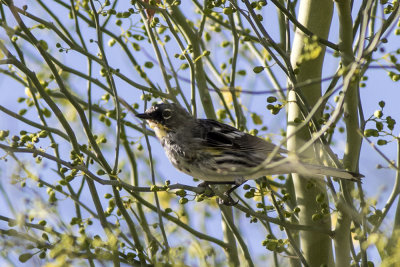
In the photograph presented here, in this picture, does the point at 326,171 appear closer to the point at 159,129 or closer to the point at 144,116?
the point at 144,116

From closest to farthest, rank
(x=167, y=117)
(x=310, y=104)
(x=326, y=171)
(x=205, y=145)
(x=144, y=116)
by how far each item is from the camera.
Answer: (x=326, y=171) < (x=310, y=104) < (x=144, y=116) < (x=205, y=145) < (x=167, y=117)

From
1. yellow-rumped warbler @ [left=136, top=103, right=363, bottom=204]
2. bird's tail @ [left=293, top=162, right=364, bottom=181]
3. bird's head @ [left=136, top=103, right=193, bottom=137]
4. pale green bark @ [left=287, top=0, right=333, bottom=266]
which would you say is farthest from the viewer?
bird's head @ [left=136, top=103, right=193, bottom=137]

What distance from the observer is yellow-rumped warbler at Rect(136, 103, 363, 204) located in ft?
21.7

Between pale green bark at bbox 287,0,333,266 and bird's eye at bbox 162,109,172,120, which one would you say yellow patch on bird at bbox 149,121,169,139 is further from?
pale green bark at bbox 287,0,333,266

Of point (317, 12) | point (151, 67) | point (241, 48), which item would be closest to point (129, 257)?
point (151, 67)

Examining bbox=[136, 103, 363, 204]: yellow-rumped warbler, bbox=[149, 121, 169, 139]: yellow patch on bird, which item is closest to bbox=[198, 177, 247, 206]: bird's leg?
bbox=[136, 103, 363, 204]: yellow-rumped warbler

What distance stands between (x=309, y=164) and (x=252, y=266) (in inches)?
40.3

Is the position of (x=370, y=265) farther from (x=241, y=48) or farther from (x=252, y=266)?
(x=241, y=48)

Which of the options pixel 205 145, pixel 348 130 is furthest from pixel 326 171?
pixel 205 145

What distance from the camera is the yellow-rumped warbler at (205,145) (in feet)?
21.7

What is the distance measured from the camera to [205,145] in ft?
22.7

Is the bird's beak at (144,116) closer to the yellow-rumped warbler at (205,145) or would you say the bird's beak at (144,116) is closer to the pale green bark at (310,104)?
the yellow-rumped warbler at (205,145)

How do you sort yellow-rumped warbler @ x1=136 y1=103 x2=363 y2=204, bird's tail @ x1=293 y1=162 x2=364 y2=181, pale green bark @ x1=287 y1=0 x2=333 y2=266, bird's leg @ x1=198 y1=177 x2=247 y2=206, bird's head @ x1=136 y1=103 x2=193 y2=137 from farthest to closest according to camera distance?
bird's head @ x1=136 y1=103 x2=193 y2=137, yellow-rumped warbler @ x1=136 y1=103 x2=363 y2=204, pale green bark @ x1=287 y1=0 x2=333 y2=266, bird's leg @ x1=198 y1=177 x2=247 y2=206, bird's tail @ x1=293 y1=162 x2=364 y2=181

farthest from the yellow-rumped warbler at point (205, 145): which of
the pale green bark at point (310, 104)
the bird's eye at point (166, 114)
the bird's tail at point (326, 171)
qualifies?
the bird's tail at point (326, 171)
